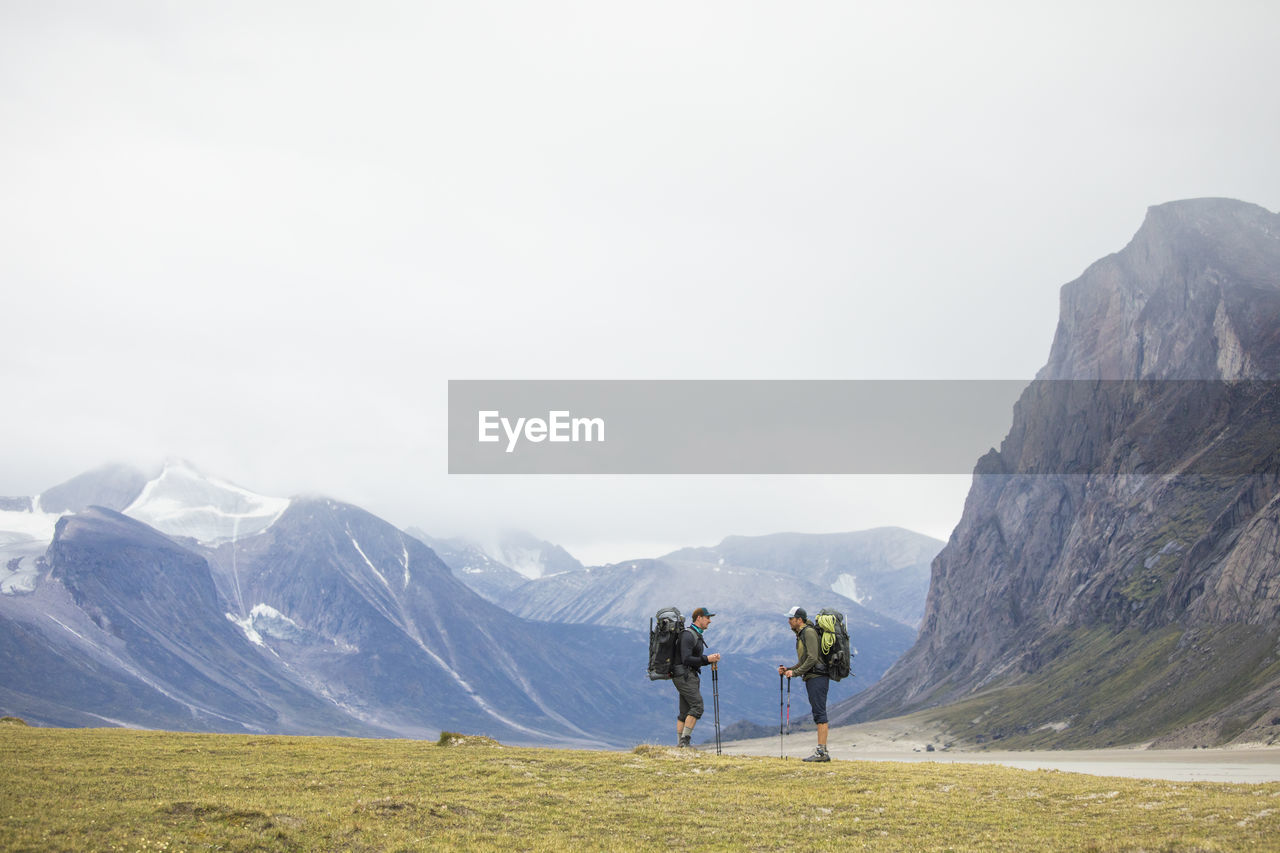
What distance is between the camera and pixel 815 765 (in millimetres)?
37031

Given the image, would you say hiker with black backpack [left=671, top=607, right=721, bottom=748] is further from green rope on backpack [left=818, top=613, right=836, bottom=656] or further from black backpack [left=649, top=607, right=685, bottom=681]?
green rope on backpack [left=818, top=613, right=836, bottom=656]

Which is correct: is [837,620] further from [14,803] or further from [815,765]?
[14,803]

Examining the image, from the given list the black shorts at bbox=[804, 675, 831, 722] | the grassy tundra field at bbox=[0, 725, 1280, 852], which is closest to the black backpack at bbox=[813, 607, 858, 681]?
the black shorts at bbox=[804, 675, 831, 722]

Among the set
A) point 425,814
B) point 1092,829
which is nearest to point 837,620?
point 1092,829

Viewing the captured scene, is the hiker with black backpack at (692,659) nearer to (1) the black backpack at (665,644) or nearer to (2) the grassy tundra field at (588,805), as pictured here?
(1) the black backpack at (665,644)

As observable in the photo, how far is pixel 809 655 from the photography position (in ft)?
120

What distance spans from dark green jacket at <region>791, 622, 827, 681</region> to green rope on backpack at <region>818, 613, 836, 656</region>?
0.90 feet

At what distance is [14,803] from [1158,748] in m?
207

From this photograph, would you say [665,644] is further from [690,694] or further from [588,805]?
[588,805]

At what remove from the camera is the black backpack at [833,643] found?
122ft

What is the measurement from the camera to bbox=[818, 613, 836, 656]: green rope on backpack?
37094 mm

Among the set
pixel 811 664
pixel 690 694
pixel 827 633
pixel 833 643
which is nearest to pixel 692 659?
pixel 690 694

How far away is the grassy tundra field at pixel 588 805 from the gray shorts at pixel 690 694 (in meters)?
2.25

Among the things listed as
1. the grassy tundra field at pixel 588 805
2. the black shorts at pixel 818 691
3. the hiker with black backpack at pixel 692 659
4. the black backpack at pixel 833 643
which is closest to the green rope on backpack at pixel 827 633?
the black backpack at pixel 833 643
